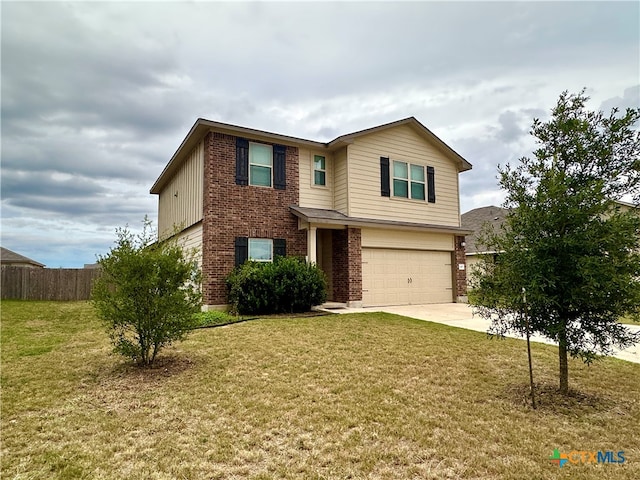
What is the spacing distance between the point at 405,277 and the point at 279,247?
4.92 m

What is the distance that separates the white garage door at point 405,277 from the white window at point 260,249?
3276 millimetres

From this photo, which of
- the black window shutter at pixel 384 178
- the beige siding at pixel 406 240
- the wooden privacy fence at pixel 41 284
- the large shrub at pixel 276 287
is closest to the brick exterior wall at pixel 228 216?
the large shrub at pixel 276 287

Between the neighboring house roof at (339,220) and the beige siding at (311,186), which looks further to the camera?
the beige siding at (311,186)

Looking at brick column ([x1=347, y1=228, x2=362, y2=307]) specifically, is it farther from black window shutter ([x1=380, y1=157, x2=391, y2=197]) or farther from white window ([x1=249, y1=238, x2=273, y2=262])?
white window ([x1=249, y1=238, x2=273, y2=262])

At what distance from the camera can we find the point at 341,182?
1354 centimetres

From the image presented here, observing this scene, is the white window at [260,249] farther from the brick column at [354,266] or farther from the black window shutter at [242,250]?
the brick column at [354,266]

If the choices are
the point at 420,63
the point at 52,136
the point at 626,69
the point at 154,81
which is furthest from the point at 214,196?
the point at 626,69

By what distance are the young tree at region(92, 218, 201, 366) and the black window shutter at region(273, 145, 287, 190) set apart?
7.15 m

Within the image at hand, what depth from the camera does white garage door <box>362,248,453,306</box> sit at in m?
13.2

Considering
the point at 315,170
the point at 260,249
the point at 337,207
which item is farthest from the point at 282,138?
the point at 260,249

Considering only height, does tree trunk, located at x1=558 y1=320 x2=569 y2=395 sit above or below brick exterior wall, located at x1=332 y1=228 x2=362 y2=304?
below

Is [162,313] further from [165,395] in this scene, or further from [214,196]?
[214,196]

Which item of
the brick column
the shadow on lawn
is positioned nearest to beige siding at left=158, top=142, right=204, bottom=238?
the brick column

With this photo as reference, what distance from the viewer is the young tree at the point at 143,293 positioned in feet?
18.3
